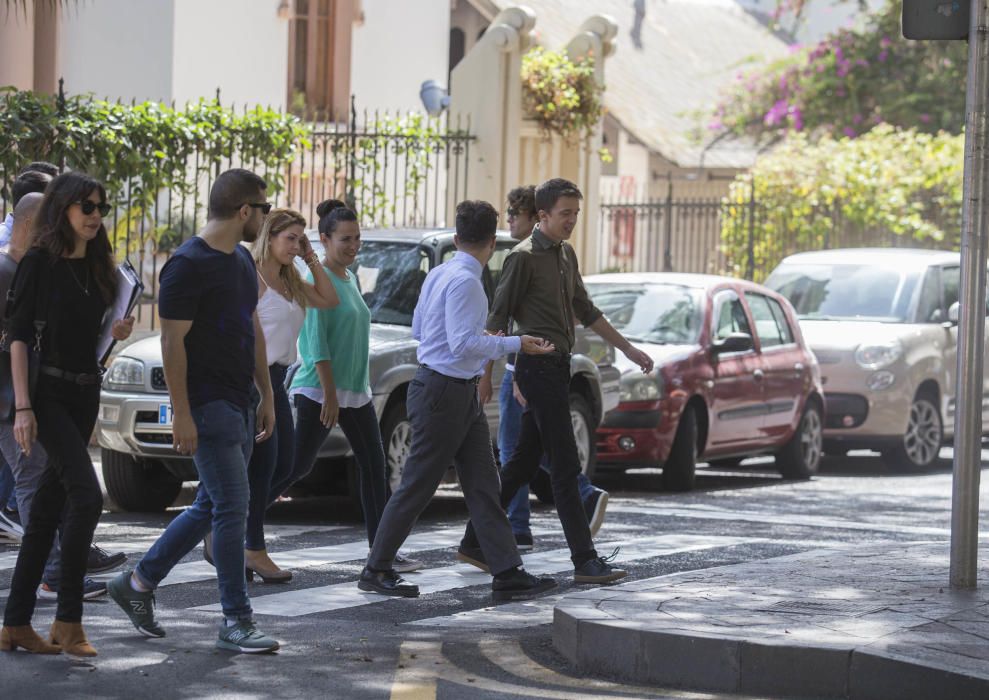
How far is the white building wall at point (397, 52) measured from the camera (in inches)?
999

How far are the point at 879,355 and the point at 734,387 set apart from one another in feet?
7.67

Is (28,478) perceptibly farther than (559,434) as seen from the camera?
No

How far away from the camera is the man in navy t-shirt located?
6.65m

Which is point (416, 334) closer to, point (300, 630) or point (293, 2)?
point (300, 630)

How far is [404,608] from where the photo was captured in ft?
26.4

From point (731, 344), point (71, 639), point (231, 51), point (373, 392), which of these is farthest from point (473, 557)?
point (231, 51)

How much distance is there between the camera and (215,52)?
2284 centimetres

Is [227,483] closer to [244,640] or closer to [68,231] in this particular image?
[244,640]

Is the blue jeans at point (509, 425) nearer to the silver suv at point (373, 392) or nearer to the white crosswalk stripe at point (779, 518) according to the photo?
the silver suv at point (373, 392)

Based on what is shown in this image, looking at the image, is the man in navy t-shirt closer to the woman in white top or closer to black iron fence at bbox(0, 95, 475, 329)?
the woman in white top

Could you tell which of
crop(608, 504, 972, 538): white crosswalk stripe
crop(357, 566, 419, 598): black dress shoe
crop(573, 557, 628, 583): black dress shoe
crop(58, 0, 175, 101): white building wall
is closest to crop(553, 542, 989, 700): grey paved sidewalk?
crop(573, 557, 628, 583): black dress shoe

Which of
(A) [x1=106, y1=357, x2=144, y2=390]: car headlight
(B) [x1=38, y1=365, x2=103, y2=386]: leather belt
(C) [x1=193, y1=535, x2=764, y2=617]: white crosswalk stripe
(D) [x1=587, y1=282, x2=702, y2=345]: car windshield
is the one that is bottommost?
(C) [x1=193, y1=535, x2=764, y2=617]: white crosswalk stripe

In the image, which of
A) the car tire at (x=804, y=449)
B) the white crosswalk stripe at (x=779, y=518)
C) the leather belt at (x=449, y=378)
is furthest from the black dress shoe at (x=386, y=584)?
the car tire at (x=804, y=449)

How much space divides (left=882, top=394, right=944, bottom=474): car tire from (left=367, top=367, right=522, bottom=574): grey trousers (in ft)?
27.8
